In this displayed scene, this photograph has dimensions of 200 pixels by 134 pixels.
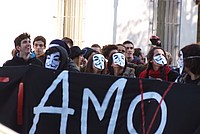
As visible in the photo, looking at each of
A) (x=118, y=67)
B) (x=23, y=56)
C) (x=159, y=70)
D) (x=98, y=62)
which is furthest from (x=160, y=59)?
(x=23, y=56)

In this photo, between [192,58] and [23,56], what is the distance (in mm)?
2882

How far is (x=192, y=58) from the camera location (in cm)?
582

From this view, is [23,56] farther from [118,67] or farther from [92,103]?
[92,103]

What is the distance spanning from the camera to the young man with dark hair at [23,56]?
25.7 ft

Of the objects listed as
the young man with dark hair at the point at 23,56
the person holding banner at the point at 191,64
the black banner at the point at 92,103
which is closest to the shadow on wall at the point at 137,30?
the young man with dark hair at the point at 23,56

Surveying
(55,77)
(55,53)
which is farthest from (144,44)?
(55,77)

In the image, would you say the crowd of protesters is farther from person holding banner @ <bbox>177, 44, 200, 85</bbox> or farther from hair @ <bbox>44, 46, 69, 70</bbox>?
person holding banner @ <bbox>177, 44, 200, 85</bbox>

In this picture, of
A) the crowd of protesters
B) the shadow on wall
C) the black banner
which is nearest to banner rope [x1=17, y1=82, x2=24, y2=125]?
the black banner

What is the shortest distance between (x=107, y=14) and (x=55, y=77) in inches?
339

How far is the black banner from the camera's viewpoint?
17.9ft

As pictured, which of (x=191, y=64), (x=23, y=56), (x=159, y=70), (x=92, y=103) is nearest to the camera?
(x=191, y=64)

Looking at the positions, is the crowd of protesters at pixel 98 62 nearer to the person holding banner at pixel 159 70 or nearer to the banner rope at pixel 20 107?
the person holding banner at pixel 159 70

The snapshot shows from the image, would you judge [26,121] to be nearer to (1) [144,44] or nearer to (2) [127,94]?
(2) [127,94]

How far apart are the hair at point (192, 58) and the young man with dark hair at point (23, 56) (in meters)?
2.49
